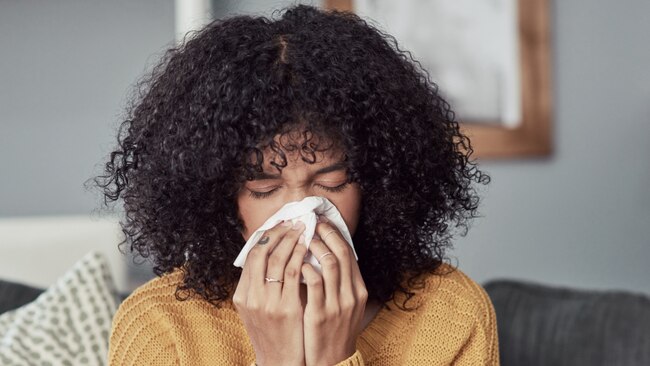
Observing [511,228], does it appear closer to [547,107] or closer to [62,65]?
[547,107]

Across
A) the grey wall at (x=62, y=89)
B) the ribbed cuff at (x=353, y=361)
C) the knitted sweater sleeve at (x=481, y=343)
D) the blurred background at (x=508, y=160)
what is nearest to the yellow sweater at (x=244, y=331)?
the knitted sweater sleeve at (x=481, y=343)

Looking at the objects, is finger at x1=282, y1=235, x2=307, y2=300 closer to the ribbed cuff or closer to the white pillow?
the ribbed cuff

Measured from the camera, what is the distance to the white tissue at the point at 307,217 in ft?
3.96

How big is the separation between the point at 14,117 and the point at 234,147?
1.70m

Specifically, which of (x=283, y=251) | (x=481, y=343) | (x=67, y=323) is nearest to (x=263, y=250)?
(x=283, y=251)

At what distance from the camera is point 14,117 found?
2.70 m

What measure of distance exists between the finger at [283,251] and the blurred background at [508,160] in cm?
136

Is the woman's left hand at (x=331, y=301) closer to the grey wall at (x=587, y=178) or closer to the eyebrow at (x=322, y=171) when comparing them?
the eyebrow at (x=322, y=171)

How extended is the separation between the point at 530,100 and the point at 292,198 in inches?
71.3

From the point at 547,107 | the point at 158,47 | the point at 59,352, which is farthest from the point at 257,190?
the point at 547,107

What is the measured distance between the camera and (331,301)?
49.1 inches

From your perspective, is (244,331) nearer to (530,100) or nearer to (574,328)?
(574,328)

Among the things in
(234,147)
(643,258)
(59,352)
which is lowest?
(643,258)

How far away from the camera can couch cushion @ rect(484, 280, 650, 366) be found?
1767mm
